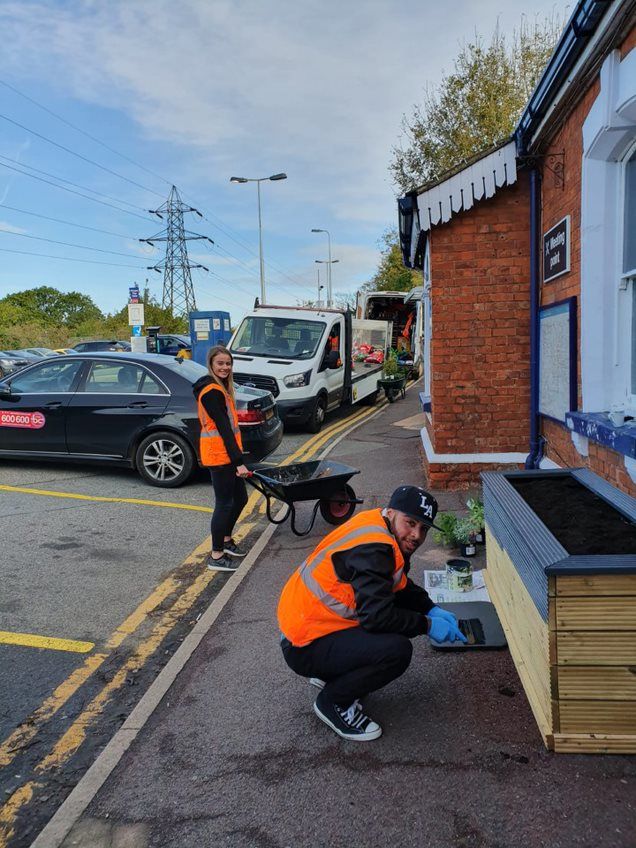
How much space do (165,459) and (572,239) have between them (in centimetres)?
514

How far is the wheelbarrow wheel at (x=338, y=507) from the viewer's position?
6.25m

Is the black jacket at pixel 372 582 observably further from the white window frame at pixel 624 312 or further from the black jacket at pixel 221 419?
the black jacket at pixel 221 419

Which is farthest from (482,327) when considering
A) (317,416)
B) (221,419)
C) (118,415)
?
(317,416)

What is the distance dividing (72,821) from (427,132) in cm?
2479

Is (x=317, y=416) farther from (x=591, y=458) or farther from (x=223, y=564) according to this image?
(x=591, y=458)

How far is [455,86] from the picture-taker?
2230 cm

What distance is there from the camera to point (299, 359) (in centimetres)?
1254

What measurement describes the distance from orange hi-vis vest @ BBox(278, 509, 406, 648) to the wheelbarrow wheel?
319 centimetres

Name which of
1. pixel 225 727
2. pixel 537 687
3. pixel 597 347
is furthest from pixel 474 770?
pixel 597 347

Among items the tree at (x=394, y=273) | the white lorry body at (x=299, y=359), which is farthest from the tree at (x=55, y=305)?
the white lorry body at (x=299, y=359)

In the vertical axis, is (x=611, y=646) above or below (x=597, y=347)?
below

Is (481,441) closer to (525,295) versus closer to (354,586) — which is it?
(525,295)

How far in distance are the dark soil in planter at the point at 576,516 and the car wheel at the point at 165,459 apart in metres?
4.69

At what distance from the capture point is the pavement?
2.34 meters
